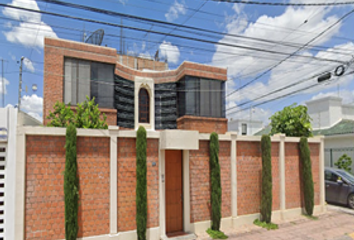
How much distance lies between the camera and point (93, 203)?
6.84 metres

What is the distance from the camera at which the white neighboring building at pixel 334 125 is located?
15.5 m

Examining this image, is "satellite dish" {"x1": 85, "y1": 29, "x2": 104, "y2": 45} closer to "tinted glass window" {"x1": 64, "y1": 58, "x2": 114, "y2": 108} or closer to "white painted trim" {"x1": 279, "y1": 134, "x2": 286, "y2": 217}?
"tinted glass window" {"x1": 64, "y1": 58, "x2": 114, "y2": 108}

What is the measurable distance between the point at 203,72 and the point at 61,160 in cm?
956

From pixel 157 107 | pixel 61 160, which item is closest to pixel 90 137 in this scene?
pixel 61 160

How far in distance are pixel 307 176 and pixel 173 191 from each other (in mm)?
5811

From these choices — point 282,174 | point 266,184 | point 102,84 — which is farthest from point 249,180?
point 102,84

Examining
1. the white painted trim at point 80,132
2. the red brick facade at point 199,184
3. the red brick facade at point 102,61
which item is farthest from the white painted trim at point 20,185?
the red brick facade at point 102,61

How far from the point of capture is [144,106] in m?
13.5

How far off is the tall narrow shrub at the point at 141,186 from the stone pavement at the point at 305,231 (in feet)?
6.44

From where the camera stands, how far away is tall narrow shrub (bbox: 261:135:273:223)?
907cm

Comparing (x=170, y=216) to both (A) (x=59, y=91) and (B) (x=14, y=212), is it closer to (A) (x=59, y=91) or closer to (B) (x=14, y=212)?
(B) (x=14, y=212)

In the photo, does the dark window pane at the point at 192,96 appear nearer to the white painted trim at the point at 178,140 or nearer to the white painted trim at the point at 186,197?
the white painted trim at the point at 186,197

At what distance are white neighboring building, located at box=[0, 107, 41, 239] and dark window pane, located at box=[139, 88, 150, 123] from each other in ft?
24.4

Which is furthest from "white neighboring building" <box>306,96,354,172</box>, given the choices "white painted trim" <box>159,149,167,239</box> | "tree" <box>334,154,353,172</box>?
"white painted trim" <box>159,149,167,239</box>
